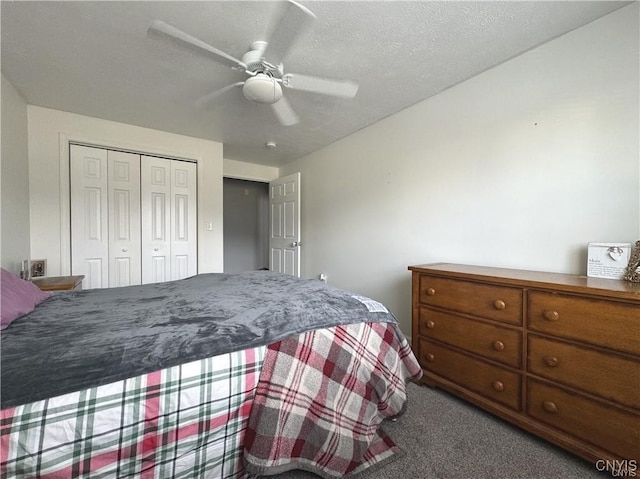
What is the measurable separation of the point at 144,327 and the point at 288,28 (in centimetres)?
163

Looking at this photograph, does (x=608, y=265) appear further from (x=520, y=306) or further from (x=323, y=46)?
(x=323, y=46)

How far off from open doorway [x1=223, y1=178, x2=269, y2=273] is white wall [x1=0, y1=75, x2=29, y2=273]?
3398mm

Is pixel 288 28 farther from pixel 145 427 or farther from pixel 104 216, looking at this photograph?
pixel 104 216

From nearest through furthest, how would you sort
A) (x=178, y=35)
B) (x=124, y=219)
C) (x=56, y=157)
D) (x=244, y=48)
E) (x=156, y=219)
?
(x=178, y=35)
(x=244, y=48)
(x=56, y=157)
(x=124, y=219)
(x=156, y=219)

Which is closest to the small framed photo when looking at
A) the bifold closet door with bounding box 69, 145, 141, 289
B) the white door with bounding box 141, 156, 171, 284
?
the bifold closet door with bounding box 69, 145, 141, 289

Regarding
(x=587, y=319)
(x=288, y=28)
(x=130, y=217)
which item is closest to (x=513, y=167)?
(x=587, y=319)

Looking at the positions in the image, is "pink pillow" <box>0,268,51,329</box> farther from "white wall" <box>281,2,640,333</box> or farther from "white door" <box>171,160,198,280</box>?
"white wall" <box>281,2,640,333</box>

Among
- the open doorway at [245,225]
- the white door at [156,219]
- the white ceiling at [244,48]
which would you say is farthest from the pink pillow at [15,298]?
the open doorway at [245,225]

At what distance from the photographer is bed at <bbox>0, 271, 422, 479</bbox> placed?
2.44ft

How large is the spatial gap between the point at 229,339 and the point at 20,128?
121 inches

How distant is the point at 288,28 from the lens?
1.43 m

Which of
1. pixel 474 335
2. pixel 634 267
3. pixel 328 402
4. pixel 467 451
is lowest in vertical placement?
pixel 467 451

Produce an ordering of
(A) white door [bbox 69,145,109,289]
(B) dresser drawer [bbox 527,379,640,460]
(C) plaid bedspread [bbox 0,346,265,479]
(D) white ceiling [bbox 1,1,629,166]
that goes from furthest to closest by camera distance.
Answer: (A) white door [bbox 69,145,109,289] < (D) white ceiling [bbox 1,1,629,166] < (B) dresser drawer [bbox 527,379,640,460] < (C) plaid bedspread [bbox 0,346,265,479]

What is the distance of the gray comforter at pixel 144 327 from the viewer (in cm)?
77
